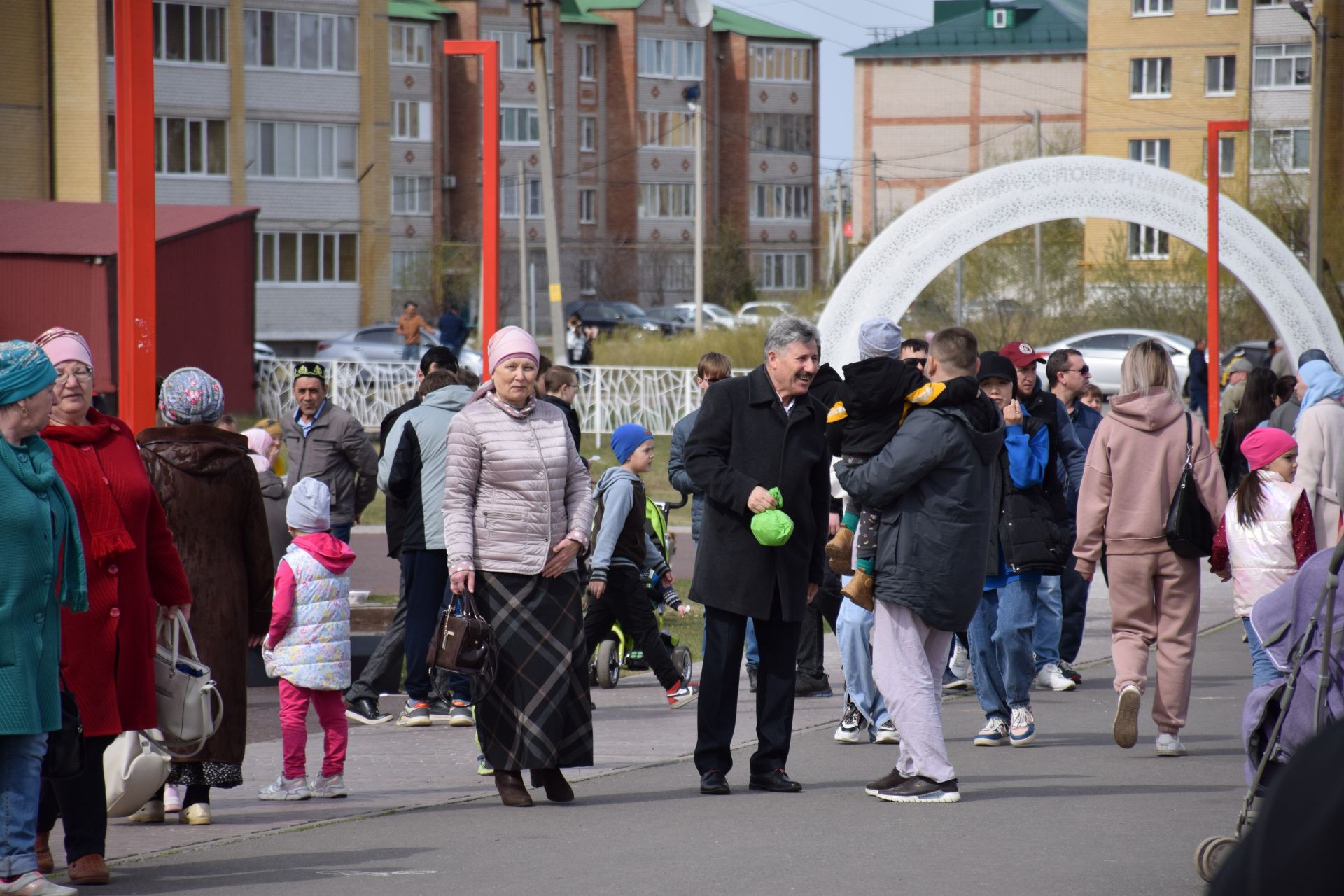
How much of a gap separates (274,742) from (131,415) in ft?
5.95

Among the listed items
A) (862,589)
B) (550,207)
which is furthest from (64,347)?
(550,207)

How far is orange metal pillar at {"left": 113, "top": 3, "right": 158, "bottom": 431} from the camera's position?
8266 millimetres

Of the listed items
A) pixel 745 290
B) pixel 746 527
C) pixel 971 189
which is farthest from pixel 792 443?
pixel 745 290

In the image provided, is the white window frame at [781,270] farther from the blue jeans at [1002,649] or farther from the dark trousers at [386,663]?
the blue jeans at [1002,649]

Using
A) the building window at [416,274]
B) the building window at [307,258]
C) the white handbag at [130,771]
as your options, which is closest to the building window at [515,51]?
the building window at [416,274]

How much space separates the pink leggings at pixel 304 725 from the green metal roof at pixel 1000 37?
84384 mm

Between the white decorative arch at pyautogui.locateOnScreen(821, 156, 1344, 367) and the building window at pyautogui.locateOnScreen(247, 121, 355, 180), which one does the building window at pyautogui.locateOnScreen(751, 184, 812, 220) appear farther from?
the white decorative arch at pyautogui.locateOnScreen(821, 156, 1344, 367)

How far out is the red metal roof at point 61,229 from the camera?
100 feet

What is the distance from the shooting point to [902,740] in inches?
282

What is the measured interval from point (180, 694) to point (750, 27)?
89.3 metres

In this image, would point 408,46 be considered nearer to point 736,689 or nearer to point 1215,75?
point 1215,75

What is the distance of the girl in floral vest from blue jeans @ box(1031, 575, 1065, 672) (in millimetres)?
4632

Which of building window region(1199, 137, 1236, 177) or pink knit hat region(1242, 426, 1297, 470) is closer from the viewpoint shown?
pink knit hat region(1242, 426, 1297, 470)

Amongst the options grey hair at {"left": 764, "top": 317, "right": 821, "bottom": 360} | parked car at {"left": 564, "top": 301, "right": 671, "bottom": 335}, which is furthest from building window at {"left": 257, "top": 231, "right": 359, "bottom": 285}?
grey hair at {"left": 764, "top": 317, "right": 821, "bottom": 360}
